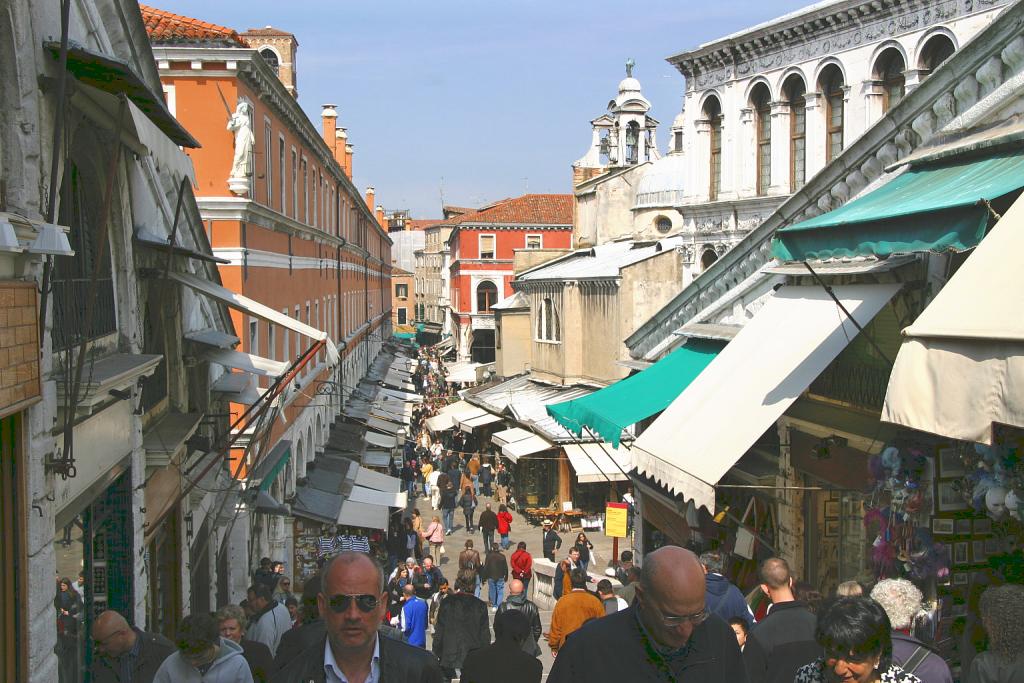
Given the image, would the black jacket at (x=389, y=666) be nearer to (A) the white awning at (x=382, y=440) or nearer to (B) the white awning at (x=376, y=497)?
(B) the white awning at (x=376, y=497)

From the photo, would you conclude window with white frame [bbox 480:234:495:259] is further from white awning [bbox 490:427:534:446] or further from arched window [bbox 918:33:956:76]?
arched window [bbox 918:33:956:76]

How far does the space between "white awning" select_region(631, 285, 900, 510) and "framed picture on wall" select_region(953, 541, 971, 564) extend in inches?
79.6

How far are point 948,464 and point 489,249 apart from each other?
64419mm

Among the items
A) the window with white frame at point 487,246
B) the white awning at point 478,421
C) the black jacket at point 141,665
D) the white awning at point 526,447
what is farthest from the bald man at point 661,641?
the window with white frame at point 487,246

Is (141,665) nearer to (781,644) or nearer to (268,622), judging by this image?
(268,622)

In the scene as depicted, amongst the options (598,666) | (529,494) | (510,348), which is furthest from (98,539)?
(510,348)

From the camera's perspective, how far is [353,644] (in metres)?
3.94

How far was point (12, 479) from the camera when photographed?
6.54m

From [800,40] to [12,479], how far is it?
1931 cm

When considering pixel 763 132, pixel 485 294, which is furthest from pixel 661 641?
pixel 485 294

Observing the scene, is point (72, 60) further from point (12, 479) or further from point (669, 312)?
point (669, 312)

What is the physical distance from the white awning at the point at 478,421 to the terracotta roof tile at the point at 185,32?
59.1 feet

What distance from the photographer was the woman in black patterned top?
15.0 ft

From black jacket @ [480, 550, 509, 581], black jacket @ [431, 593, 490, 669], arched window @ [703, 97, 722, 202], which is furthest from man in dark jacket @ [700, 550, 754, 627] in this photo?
arched window @ [703, 97, 722, 202]
